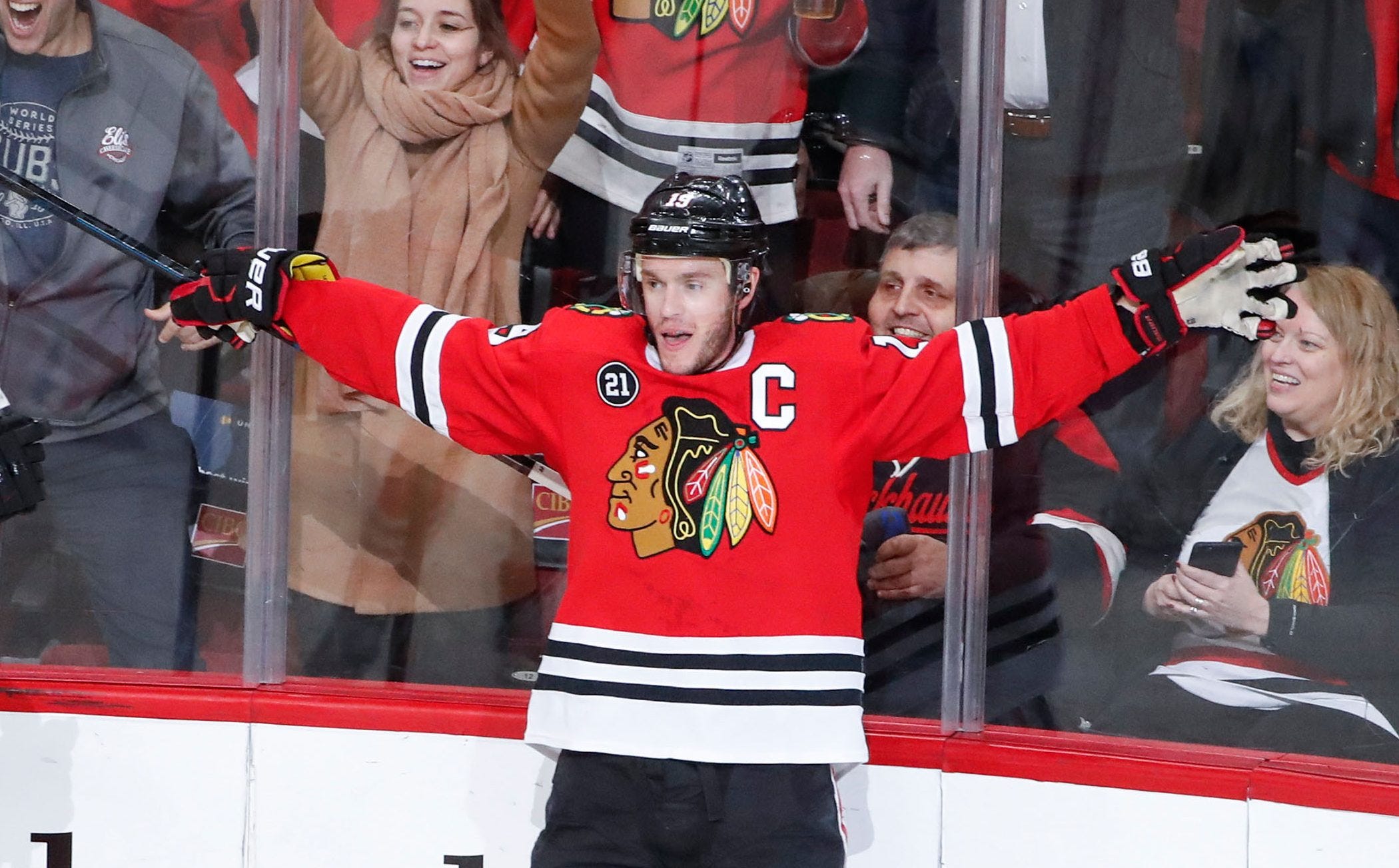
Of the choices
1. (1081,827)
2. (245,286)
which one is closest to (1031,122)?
(1081,827)

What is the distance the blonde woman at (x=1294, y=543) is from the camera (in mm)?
2395

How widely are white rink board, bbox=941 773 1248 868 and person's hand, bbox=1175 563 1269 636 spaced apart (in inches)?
11.7

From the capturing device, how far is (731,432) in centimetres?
223

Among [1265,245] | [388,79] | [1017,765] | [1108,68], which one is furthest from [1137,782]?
[388,79]

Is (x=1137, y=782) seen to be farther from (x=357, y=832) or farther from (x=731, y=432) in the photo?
(x=357, y=832)

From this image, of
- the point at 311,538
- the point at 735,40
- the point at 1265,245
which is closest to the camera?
the point at 1265,245

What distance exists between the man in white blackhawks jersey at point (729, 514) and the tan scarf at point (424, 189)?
56 cm

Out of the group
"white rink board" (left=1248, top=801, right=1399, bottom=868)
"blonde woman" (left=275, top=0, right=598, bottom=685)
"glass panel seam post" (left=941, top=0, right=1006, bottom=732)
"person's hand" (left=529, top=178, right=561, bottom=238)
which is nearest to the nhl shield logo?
"blonde woman" (left=275, top=0, right=598, bottom=685)

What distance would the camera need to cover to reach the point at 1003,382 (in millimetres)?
2205

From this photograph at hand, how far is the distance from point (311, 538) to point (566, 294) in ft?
2.22

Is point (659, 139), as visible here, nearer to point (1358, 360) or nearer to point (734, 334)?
point (734, 334)

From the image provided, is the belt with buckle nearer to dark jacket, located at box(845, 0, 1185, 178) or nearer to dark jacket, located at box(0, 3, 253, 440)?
dark jacket, located at box(845, 0, 1185, 178)

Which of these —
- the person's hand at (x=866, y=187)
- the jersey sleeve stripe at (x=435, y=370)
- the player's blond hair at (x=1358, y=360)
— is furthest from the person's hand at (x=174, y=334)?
the player's blond hair at (x=1358, y=360)

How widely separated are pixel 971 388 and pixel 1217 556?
0.61 meters
